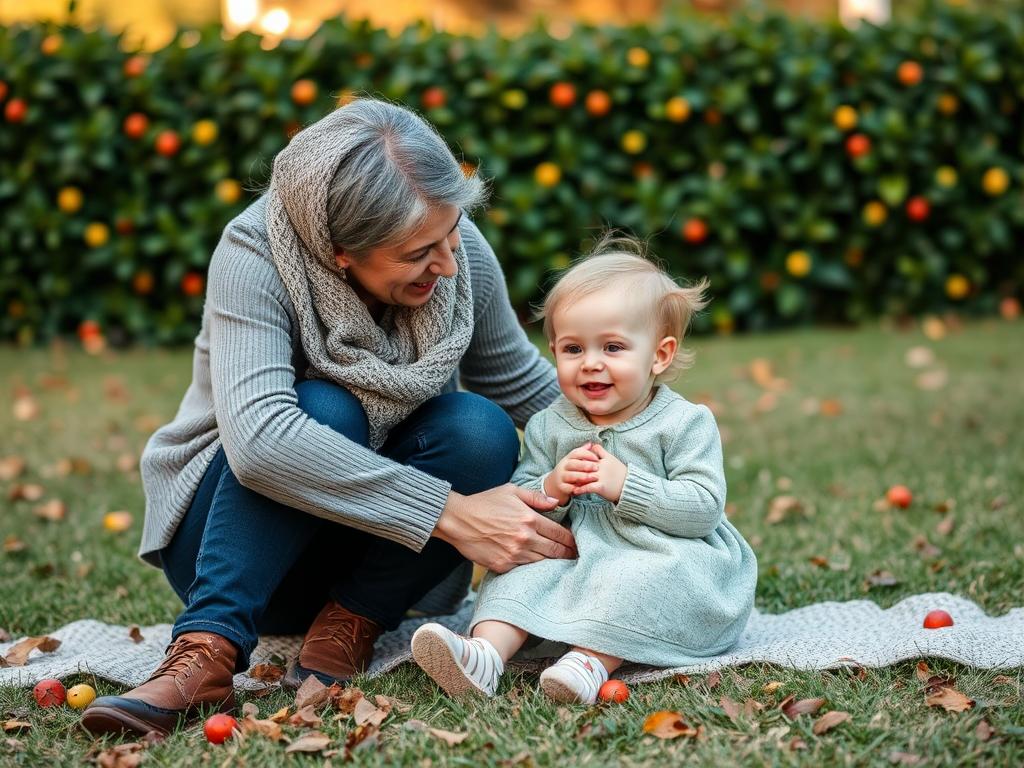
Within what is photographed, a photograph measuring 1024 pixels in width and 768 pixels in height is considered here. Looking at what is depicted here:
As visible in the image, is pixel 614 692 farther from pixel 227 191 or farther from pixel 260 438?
pixel 227 191

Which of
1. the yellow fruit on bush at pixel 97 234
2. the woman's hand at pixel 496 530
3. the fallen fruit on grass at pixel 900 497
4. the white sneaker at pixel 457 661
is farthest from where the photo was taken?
the yellow fruit on bush at pixel 97 234

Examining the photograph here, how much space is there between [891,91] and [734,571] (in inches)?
175

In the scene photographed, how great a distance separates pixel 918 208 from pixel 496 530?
4.53 m

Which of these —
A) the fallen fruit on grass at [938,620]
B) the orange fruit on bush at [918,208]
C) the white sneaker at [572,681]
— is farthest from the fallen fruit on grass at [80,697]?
the orange fruit on bush at [918,208]

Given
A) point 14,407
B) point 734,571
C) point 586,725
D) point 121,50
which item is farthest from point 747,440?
point 121,50

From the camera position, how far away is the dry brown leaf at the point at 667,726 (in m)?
1.97

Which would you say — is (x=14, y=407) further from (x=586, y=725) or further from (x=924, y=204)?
(x=924, y=204)

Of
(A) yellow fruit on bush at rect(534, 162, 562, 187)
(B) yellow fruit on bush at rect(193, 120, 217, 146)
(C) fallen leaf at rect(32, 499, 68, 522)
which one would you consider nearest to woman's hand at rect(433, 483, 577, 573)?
(C) fallen leaf at rect(32, 499, 68, 522)

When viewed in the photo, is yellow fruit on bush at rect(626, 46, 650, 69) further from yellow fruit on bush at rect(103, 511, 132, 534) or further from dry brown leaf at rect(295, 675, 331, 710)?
dry brown leaf at rect(295, 675, 331, 710)

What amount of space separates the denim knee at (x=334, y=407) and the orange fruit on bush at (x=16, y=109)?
14.0 feet

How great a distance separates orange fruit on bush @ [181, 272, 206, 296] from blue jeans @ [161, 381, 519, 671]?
379 centimetres

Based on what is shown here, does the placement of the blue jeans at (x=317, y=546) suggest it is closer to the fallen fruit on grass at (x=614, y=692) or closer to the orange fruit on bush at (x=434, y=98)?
the fallen fruit on grass at (x=614, y=692)

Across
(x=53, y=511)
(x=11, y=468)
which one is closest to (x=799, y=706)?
(x=53, y=511)

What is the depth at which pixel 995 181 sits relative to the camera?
6.12m
